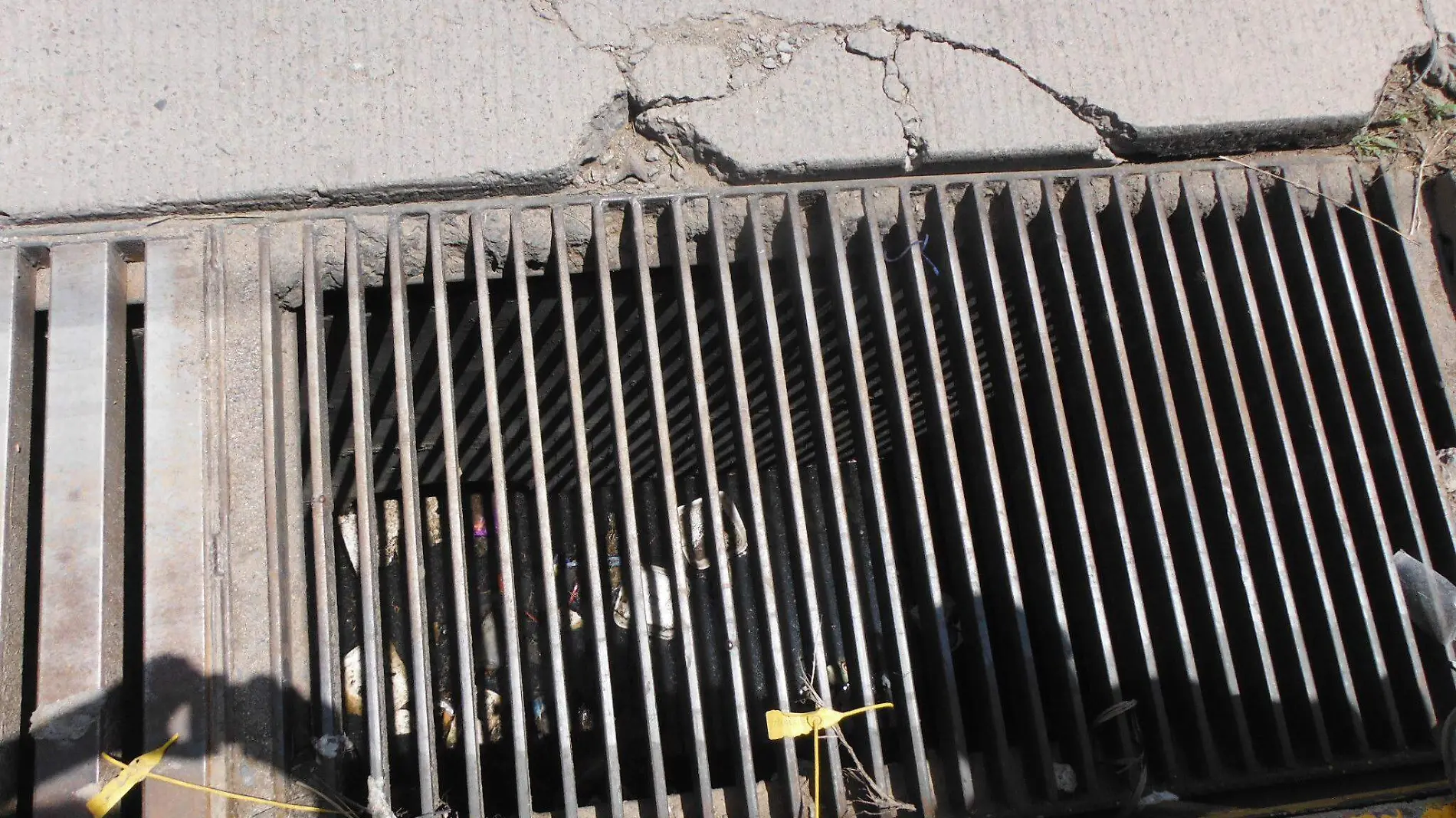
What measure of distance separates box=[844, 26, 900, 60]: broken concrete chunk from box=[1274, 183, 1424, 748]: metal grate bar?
1.04 metres

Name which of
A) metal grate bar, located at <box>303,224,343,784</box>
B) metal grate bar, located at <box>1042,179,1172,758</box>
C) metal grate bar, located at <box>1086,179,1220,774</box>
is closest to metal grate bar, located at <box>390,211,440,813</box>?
metal grate bar, located at <box>303,224,343,784</box>

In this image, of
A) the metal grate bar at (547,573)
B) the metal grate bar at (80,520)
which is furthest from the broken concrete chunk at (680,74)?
the metal grate bar at (80,520)

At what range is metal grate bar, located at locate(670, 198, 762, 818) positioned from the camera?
1803mm

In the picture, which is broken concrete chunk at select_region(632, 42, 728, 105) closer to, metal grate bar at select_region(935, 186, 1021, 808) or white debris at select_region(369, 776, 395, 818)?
metal grate bar at select_region(935, 186, 1021, 808)

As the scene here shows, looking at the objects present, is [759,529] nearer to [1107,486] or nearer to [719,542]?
[719,542]

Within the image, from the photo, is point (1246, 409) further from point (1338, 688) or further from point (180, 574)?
point (180, 574)

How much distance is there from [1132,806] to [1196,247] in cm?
127

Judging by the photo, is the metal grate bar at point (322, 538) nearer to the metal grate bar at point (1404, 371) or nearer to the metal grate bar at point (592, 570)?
the metal grate bar at point (592, 570)

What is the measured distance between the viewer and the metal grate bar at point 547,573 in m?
1.77

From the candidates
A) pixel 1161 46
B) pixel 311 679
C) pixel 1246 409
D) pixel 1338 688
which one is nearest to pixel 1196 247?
pixel 1246 409

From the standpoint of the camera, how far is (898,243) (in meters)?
2.18

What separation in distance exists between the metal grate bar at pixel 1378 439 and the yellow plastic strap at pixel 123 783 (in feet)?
8.11

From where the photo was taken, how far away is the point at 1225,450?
2158 mm

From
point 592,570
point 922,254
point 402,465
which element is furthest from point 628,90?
point 592,570
